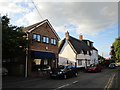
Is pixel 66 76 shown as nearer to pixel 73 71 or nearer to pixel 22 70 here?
pixel 73 71

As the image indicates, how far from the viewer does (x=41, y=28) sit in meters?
21.9

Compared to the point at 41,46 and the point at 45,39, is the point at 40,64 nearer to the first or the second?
the point at 41,46

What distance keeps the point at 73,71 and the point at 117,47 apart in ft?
107

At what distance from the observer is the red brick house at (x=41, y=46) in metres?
19.4

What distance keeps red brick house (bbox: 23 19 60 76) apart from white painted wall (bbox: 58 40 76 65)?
9920 millimetres

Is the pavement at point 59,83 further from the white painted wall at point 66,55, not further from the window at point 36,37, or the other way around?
the white painted wall at point 66,55

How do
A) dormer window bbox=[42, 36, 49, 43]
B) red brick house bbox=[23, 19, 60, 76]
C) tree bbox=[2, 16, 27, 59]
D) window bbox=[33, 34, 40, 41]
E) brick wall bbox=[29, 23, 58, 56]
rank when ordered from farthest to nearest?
dormer window bbox=[42, 36, 49, 43] → window bbox=[33, 34, 40, 41] → brick wall bbox=[29, 23, 58, 56] → red brick house bbox=[23, 19, 60, 76] → tree bbox=[2, 16, 27, 59]

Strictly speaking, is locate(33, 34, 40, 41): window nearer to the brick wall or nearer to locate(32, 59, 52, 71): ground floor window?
the brick wall

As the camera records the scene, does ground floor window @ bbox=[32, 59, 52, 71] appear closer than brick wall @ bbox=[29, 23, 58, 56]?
No

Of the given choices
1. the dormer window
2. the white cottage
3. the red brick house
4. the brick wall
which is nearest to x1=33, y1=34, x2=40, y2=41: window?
the red brick house

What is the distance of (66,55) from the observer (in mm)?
35469

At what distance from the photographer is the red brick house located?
19.4m

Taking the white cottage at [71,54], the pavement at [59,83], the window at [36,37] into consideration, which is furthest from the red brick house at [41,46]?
the white cottage at [71,54]

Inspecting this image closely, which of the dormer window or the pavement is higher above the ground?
the dormer window
